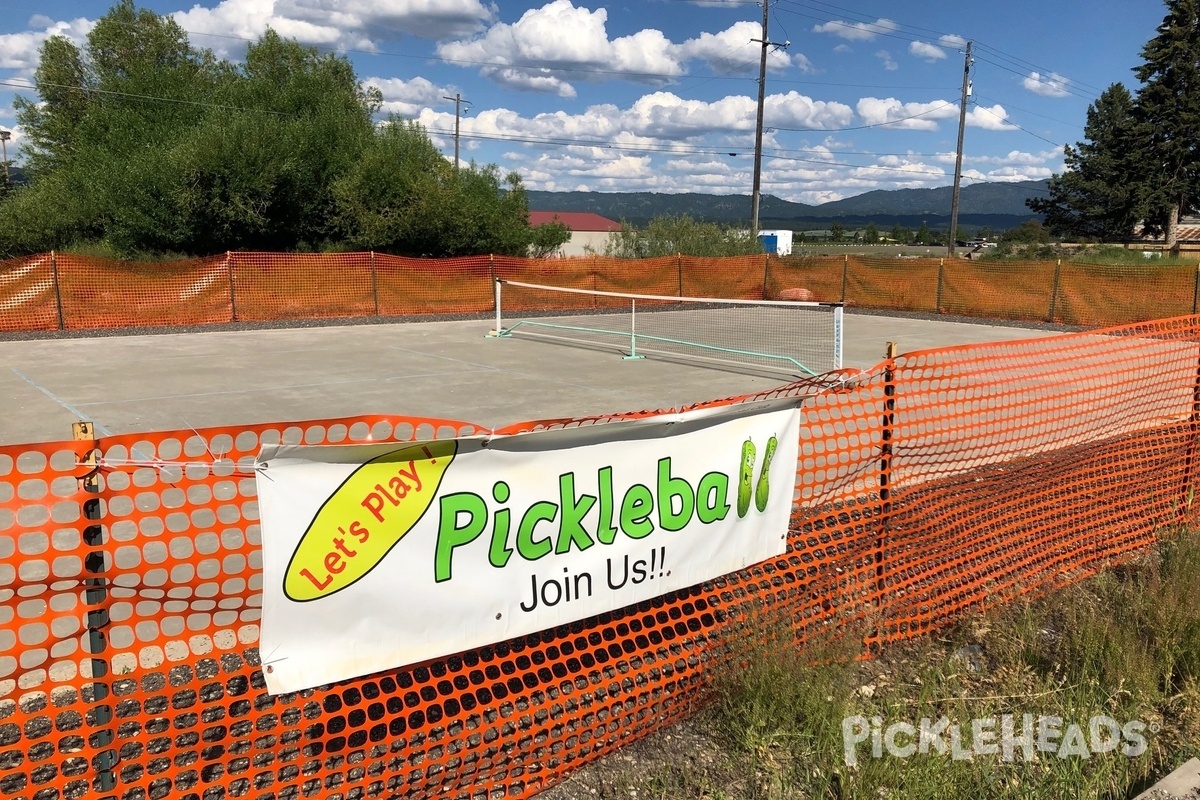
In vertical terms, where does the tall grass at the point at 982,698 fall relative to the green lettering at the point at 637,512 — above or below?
below

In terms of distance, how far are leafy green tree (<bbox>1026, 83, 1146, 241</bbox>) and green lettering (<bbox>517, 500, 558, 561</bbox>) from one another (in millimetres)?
61855

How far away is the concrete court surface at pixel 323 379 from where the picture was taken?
31.6 ft

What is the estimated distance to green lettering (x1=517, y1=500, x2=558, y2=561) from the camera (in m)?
3.05

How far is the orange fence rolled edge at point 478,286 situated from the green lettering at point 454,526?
61.1ft

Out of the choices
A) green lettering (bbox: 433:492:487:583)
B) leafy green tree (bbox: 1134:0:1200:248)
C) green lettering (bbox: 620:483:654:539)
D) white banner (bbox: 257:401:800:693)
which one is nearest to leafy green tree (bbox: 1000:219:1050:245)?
leafy green tree (bbox: 1134:0:1200:248)

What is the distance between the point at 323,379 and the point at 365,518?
9853 mm

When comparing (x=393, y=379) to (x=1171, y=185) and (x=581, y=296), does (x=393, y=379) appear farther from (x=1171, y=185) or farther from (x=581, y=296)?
(x=1171, y=185)

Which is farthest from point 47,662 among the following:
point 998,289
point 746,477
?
point 998,289

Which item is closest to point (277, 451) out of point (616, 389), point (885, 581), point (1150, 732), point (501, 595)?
point (501, 595)

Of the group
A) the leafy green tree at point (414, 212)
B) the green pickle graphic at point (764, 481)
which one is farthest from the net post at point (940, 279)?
the green pickle graphic at point (764, 481)

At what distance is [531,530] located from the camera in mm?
3072

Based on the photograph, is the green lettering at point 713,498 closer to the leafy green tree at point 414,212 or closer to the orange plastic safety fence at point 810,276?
the orange plastic safety fence at point 810,276

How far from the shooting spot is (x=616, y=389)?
453 inches

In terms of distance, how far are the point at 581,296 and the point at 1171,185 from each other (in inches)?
1837
